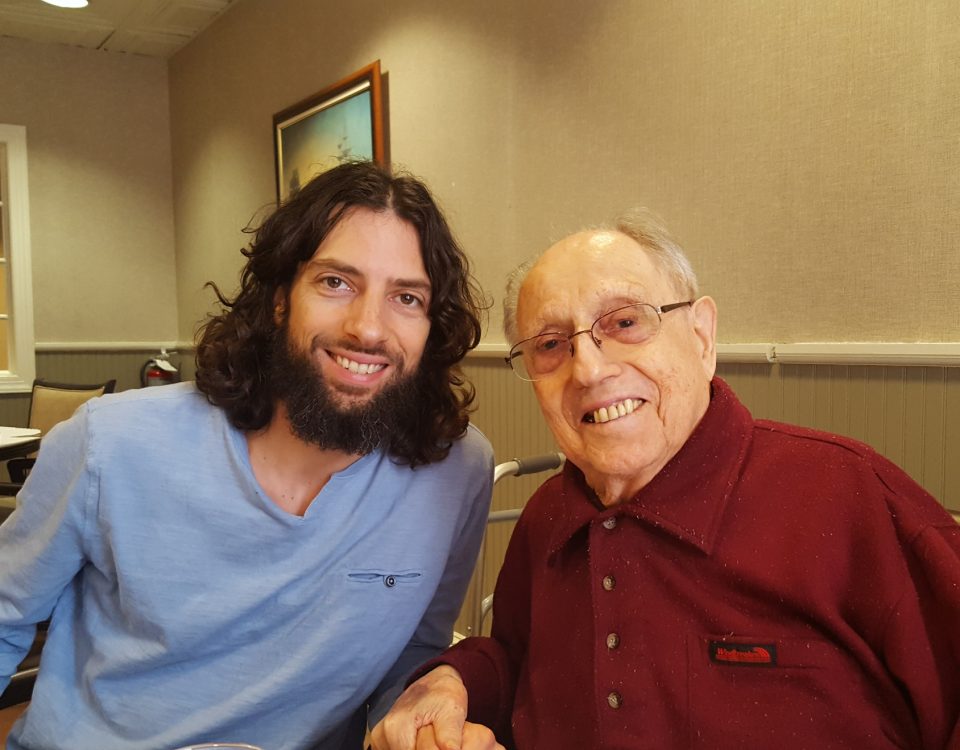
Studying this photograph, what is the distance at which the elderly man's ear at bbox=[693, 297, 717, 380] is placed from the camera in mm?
1145

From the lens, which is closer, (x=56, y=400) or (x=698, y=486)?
(x=698, y=486)

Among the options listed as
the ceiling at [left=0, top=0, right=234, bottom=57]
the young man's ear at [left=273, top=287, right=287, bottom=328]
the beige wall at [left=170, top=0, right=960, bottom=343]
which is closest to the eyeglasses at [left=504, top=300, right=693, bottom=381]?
the young man's ear at [left=273, top=287, right=287, bottom=328]

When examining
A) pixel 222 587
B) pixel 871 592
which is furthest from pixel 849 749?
pixel 222 587

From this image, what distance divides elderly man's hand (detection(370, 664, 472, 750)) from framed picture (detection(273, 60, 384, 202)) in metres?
2.73

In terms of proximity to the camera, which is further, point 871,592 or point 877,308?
point 877,308

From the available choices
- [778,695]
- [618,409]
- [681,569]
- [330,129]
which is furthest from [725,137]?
[330,129]

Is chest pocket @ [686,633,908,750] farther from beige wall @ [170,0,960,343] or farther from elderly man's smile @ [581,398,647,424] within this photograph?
beige wall @ [170,0,960,343]

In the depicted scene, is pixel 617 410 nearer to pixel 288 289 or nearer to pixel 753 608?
pixel 753 608

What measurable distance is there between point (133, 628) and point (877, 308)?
1698 millimetres

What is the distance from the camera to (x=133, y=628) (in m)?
1.28

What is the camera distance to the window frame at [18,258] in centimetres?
562

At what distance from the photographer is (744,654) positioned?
3.07ft

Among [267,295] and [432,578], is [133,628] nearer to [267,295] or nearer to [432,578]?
[432,578]

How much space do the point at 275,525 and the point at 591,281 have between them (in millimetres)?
635
